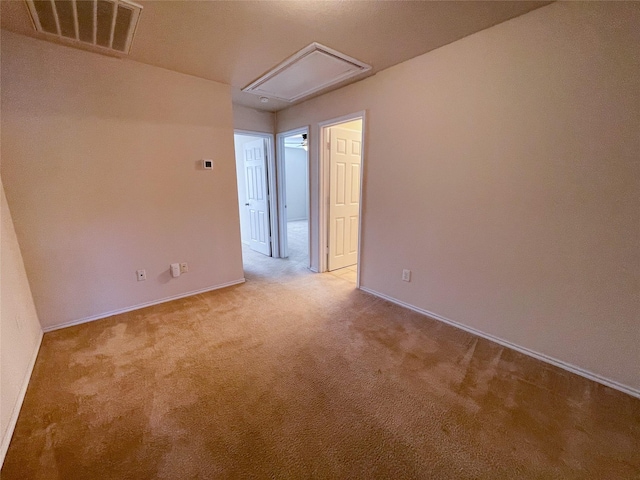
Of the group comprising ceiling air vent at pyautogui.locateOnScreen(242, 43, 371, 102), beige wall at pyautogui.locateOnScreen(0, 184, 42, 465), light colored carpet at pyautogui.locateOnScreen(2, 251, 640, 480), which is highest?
ceiling air vent at pyautogui.locateOnScreen(242, 43, 371, 102)

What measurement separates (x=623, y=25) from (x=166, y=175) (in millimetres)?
3491

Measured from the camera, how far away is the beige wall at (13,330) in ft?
4.59

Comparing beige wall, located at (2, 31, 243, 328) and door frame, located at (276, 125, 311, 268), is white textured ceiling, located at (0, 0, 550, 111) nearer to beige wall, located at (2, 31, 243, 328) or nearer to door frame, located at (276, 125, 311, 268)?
beige wall, located at (2, 31, 243, 328)

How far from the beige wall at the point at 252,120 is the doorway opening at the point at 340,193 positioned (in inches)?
45.4

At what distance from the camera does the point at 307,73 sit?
254 cm

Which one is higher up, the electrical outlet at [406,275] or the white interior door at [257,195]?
the white interior door at [257,195]

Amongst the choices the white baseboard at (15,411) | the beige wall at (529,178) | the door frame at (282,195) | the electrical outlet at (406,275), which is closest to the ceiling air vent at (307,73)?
the beige wall at (529,178)

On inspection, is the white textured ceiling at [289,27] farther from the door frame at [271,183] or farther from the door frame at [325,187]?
the door frame at [271,183]

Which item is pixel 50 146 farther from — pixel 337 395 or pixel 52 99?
pixel 337 395

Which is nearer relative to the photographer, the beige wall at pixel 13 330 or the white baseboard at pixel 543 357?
the beige wall at pixel 13 330

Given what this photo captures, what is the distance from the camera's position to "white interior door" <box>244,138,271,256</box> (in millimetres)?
4281

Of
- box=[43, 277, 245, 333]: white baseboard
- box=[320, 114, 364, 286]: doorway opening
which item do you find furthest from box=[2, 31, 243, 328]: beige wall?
box=[320, 114, 364, 286]: doorway opening

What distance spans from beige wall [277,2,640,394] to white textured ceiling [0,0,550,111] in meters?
0.21

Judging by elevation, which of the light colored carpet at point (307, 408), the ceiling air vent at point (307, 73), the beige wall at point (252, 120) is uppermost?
the ceiling air vent at point (307, 73)
